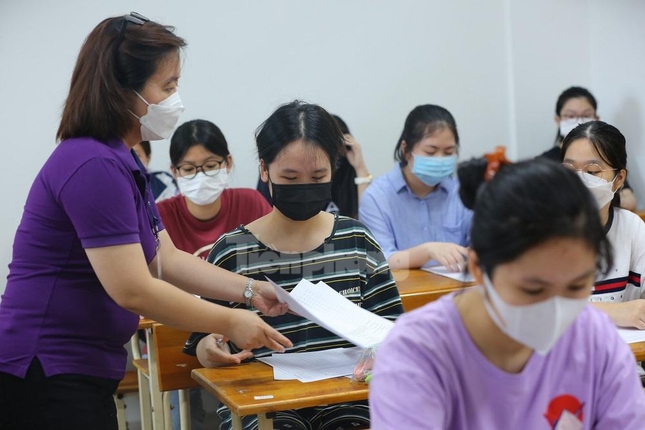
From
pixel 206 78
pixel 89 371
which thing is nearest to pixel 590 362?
pixel 89 371

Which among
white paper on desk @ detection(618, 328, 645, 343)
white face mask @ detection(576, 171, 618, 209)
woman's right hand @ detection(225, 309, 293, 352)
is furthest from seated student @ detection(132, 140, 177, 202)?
white paper on desk @ detection(618, 328, 645, 343)

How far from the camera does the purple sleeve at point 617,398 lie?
1.26m

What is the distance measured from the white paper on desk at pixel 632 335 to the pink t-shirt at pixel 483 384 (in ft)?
2.67

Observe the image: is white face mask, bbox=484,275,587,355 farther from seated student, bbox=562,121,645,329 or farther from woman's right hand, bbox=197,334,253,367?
seated student, bbox=562,121,645,329

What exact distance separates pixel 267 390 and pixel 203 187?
5.74 feet

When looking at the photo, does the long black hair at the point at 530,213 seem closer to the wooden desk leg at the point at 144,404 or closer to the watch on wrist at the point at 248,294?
the watch on wrist at the point at 248,294

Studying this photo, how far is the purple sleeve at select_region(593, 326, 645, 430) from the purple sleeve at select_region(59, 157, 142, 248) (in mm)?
911

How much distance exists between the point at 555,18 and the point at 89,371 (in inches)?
150

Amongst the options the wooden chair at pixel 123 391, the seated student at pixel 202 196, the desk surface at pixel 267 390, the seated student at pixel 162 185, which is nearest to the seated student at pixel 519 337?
the desk surface at pixel 267 390

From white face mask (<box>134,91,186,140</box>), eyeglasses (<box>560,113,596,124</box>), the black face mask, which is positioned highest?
white face mask (<box>134,91,186,140</box>)

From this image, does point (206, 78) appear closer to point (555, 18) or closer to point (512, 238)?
point (555, 18)

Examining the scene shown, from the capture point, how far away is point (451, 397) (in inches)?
46.1

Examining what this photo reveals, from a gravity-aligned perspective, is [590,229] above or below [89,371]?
above

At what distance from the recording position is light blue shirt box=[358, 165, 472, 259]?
3.54m
